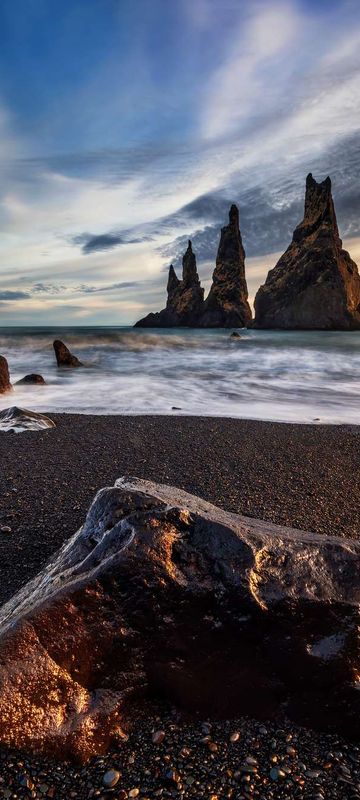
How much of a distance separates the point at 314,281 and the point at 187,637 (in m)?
75.8

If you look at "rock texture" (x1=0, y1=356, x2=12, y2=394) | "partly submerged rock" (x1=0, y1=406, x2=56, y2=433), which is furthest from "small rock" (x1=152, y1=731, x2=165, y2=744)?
"rock texture" (x1=0, y1=356, x2=12, y2=394)

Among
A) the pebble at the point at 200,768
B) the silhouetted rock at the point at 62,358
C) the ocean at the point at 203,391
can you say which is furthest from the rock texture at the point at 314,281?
the pebble at the point at 200,768

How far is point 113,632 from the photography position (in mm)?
1569

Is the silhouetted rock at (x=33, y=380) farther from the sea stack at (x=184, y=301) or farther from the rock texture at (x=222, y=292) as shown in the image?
the sea stack at (x=184, y=301)

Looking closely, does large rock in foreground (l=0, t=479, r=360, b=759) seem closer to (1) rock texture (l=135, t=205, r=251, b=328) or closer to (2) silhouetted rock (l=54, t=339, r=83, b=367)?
(2) silhouetted rock (l=54, t=339, r=83, b=367)

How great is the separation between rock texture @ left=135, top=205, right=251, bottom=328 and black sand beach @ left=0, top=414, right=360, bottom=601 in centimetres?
A: 8287

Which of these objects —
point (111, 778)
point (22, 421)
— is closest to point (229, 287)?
point (22, 421)

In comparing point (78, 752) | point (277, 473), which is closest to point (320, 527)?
point (277, 473)

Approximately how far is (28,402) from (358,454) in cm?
649

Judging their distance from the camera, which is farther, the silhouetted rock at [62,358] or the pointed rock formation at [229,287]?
the pointed rock formation at [229,287]

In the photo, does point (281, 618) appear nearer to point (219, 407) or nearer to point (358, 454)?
point (358, 454)

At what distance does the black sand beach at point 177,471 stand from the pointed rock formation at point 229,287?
8269 cm

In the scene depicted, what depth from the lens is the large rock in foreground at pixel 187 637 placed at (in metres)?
1.50

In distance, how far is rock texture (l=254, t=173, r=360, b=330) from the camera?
70.4 m
